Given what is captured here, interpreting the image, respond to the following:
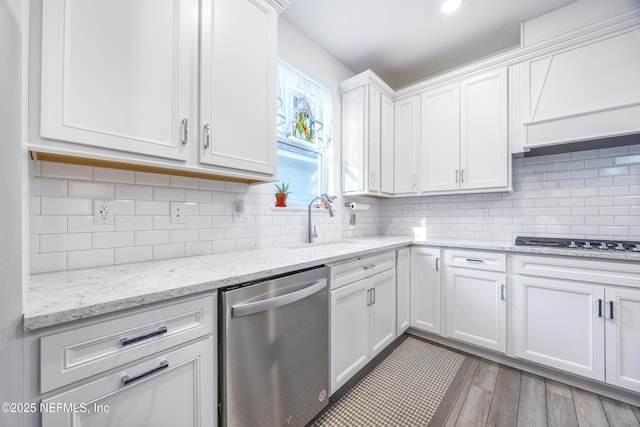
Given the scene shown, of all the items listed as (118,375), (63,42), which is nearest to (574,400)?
(118,375)

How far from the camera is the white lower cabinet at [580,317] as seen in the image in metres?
1.65

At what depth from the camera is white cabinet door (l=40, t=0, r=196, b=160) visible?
92 centimetres

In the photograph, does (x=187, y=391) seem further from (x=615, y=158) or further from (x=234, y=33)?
(x=615, y=158)

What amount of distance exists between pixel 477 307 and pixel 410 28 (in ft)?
8.15

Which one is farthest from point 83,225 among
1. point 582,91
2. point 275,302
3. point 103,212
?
Answer: point 582,91

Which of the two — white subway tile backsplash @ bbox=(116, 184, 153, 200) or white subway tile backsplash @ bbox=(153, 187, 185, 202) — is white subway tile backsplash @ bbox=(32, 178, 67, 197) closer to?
white subway tile backsplash @ bbox=(116, 184, 153, 200)

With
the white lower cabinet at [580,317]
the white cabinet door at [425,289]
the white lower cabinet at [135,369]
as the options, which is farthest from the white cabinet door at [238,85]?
the white lower cabinet at [580,317]

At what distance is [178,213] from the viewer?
1514 mm

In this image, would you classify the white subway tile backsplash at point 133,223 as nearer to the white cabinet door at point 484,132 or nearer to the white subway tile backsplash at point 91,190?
the white subway tile backsplash at point 91,190

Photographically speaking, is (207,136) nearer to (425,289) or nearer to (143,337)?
(143,337)

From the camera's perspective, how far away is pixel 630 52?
1.82 meters

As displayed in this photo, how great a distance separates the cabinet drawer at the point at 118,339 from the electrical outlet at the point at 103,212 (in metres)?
0.68

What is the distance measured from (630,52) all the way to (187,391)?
10.7 ft

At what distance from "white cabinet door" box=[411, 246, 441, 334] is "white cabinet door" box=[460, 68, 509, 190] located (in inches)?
30.1
